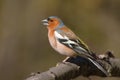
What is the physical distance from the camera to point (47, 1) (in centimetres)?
1493

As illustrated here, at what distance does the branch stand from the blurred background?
769cm

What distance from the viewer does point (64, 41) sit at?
23.2ft

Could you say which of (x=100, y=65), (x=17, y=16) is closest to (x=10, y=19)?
(x=17, y=16)

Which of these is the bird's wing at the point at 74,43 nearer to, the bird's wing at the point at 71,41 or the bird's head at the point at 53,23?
the bird's wing at the point at 71,41

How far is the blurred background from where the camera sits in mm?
13962

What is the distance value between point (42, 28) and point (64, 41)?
288 inches

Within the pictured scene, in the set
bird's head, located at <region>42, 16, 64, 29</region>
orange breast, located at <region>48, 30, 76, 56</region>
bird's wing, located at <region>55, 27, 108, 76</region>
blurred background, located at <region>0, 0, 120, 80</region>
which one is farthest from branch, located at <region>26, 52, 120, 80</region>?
blurred background, located at <region>0, 0, 120, 80</region>

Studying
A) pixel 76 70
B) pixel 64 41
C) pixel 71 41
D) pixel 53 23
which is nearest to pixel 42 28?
pixel 53 23

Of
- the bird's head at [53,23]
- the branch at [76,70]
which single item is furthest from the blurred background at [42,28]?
the branch at [76,70]

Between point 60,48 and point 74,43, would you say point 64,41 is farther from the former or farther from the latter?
point 74,43

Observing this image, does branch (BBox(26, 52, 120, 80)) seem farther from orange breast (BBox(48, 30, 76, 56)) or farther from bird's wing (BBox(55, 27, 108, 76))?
orange breast (BBox(48, 30, 76, 56))

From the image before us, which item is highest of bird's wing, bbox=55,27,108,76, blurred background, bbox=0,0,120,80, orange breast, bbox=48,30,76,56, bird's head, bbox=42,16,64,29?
bird's head, bbox=42,16,64,29

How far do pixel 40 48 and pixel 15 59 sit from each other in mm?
591

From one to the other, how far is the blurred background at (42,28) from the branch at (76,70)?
7.69m
